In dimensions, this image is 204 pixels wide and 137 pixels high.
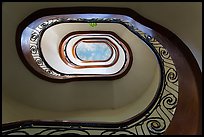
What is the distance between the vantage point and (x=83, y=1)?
3.39 metres

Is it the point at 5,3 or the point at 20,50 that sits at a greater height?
the point at 5,3

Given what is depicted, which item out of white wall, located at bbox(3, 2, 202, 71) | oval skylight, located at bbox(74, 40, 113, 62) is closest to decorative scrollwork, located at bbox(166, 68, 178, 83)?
white wall, located at bbox(3, 2, 202, 71)

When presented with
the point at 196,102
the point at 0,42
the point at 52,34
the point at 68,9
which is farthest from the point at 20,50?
the point at 196,102

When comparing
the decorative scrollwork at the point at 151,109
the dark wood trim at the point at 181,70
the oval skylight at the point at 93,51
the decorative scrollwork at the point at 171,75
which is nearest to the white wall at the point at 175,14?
the dark wood trim at the point at 181,70

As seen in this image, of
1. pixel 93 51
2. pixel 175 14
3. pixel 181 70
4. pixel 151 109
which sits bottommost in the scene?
pixel 151 109

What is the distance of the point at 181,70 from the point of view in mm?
3270

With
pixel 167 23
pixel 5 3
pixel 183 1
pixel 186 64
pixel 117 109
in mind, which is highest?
pixel 5 3

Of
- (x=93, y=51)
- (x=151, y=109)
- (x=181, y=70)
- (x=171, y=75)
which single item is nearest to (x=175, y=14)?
(x=181, y=70)

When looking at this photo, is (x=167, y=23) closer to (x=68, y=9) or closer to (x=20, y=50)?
(x=68, y=9)

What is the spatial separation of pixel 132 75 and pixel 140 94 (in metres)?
0.49

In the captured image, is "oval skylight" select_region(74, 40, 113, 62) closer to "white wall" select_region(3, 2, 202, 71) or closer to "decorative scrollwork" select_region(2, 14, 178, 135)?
"decorative scrollwork" select_region(2, 14, 178, 135)

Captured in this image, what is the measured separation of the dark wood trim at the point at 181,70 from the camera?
9.56ft

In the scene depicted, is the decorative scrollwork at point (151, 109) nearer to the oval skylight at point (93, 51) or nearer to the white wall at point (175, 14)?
the white wall at point (175, 14)

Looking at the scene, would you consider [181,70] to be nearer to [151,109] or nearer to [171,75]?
[171,75]
